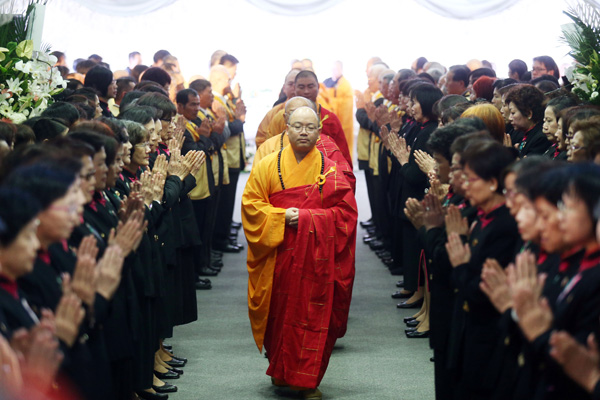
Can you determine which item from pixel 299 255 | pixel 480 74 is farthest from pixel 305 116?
pixel 480 74

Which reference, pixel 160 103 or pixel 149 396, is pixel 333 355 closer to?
pixel 149 396

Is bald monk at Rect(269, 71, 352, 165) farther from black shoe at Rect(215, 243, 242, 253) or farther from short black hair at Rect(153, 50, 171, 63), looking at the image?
short black hair at Rect(153, 50, 171, 63)

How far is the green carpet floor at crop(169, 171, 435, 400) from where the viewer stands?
502cm

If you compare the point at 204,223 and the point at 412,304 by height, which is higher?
the point at 204,223

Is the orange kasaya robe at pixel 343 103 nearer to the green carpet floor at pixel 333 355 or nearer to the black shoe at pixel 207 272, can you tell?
the black shoe at pixel 207 272

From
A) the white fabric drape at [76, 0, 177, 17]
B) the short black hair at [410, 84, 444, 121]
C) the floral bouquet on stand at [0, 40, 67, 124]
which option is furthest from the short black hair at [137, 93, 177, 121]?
the white fabric drape at [76, 0, 177, 17]

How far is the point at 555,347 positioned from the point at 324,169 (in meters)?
2.81

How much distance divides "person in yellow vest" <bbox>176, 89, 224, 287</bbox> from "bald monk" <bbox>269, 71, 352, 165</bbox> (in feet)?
2.39

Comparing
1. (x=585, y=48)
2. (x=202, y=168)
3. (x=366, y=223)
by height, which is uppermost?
(x=585, y=48)

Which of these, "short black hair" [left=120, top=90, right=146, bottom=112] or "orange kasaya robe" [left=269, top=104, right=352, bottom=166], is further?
"orange kasaya robe" [left=269, top=104, right=352, bottom=166]

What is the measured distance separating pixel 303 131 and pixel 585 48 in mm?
2051

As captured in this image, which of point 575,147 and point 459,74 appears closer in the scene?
point 575,147

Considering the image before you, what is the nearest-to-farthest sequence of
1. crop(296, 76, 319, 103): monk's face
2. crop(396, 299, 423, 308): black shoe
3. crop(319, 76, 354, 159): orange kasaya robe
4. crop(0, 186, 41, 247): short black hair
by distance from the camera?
crop(0, 186, 41, 247): short black hair < crop(396, 299, 423, 308): black shoe < crop(296, 76, 319, 103): monk's face < crop(319, 76, 354, 159): orange kasaya robe

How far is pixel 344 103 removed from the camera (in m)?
12.5
